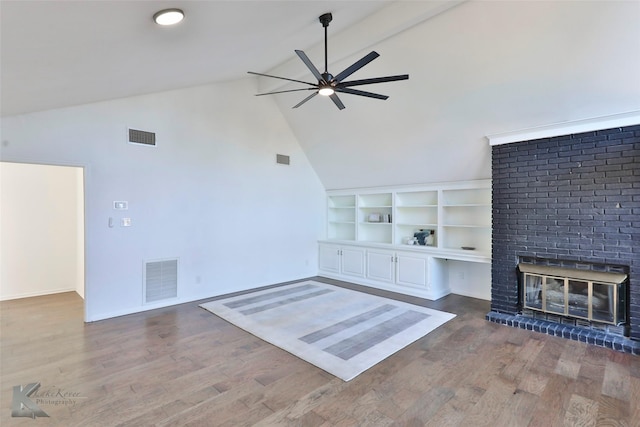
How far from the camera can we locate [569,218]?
3822 millimetres

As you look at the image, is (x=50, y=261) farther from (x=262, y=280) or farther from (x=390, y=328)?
(x=390, y=328)

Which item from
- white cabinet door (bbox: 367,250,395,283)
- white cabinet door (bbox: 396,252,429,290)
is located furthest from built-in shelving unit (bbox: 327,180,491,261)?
white cabinet door (bbox: 367,250,395,283)

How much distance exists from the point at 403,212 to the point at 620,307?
349cm

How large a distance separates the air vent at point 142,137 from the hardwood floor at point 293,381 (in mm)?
2527

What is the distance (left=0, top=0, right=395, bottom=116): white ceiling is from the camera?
1547mm

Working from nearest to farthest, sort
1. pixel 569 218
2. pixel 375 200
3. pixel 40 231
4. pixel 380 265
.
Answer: pixel 569 218, pixel 40 231, pixel 380 265, pixel 375 200

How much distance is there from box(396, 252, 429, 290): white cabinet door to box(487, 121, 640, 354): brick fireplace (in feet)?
3.76

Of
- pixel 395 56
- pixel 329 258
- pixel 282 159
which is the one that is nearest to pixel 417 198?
pixel 329 258

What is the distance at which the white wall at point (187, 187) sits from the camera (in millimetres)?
4168

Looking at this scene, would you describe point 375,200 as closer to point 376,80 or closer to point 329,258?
point 329,258

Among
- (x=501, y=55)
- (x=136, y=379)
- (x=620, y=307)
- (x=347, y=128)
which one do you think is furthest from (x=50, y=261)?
(x=620, y=307)

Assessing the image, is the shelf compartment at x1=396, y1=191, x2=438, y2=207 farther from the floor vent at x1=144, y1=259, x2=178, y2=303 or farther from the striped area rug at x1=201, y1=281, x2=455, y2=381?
the floor vent at x1=144, y1=259, x2=178, y2=303

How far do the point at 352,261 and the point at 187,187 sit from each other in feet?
11.4

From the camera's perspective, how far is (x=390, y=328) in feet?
13.0
